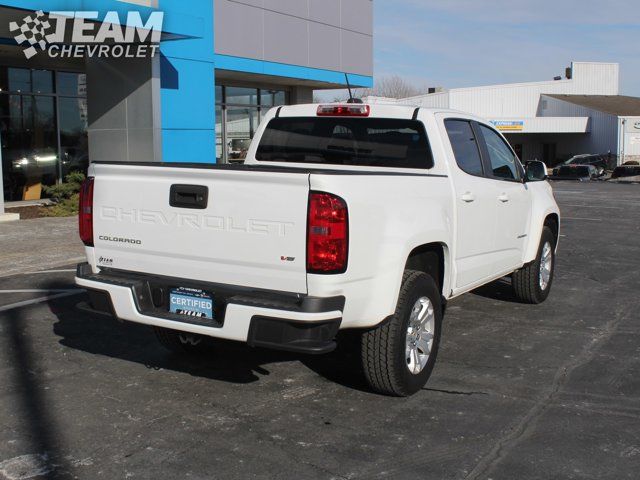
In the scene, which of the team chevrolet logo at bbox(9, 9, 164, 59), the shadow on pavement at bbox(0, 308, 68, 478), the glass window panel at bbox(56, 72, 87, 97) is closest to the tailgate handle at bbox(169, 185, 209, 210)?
the shadow on pavement at bbox(0, 308, 68, 478)

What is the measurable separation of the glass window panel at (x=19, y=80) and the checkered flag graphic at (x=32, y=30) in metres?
2.60

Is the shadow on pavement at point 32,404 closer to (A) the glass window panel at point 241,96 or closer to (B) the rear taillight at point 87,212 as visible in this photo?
(B) the rear taillight at point 87,212

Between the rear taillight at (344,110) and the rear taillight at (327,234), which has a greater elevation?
the rear taillight at (344,110)

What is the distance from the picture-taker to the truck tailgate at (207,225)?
14.2ft

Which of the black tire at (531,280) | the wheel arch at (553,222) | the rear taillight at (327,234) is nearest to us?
the rear taillight at (327,234)

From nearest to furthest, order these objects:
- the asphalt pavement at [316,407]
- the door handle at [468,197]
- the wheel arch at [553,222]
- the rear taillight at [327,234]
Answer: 1. the asphalt pavement at [316,407]
2. the rear taillight at [327,234]
3. the door handle at [468,197]
4. the wheel arch at [553,222]

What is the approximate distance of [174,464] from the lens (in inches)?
158

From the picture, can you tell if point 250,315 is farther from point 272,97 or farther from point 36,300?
point 272,97

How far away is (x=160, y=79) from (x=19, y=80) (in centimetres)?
411

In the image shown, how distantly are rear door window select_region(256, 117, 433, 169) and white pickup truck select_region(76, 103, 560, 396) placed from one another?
0.01 meters

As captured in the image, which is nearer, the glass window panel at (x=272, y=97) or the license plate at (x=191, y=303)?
the license plate at (x=191, y=303)

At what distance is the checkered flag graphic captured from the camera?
1415 cm

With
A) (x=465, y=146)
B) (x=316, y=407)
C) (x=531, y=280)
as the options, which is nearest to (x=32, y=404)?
(x=316, y=407)

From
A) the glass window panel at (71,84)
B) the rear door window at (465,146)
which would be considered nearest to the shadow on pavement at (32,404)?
the rear door window at (465,146)
